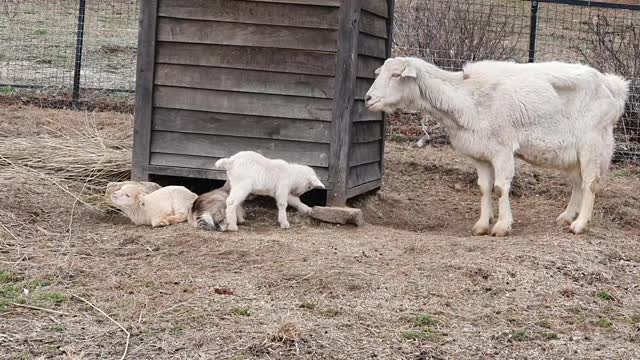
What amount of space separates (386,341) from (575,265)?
2.10 metres

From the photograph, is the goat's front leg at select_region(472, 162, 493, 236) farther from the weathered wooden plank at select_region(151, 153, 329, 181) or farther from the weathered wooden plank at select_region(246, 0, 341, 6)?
the weathered wooden plank at select_region(151, 153, 329, 181)

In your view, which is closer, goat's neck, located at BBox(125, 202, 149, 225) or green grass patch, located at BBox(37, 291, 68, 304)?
green grass patch, located at BBox(37, 291, 68, 304)

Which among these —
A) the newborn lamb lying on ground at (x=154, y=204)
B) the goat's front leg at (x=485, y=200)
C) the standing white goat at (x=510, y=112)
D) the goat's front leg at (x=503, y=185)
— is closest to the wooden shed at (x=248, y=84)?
the standing white goat at (x=510, y=112)

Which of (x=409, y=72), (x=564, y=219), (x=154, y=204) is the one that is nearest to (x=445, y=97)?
(x=409, y=72)

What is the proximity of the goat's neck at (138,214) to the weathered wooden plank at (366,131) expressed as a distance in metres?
1.98

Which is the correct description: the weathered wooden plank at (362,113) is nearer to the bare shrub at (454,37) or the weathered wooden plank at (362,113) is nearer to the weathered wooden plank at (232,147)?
the weathered wooden plank at (232,147)

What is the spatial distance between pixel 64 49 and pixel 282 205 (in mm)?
8206

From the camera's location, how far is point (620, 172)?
10.9m

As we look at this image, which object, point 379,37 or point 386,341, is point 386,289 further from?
point 379,37

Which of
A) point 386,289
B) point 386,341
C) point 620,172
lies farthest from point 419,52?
A: point 386,341

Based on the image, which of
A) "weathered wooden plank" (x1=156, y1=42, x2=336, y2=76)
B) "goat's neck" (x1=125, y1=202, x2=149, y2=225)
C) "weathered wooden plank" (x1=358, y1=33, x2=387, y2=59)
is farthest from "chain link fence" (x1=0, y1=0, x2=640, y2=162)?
"goat's neck" (x1=125, y1=202, x2=149, y2=225)

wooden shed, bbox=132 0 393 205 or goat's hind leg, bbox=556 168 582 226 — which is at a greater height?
wooden shed, bbox=132 0 393 205

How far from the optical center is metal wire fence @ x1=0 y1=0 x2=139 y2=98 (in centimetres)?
1328

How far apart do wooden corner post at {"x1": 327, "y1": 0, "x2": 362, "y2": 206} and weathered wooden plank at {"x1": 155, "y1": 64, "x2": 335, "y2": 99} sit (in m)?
0.12
